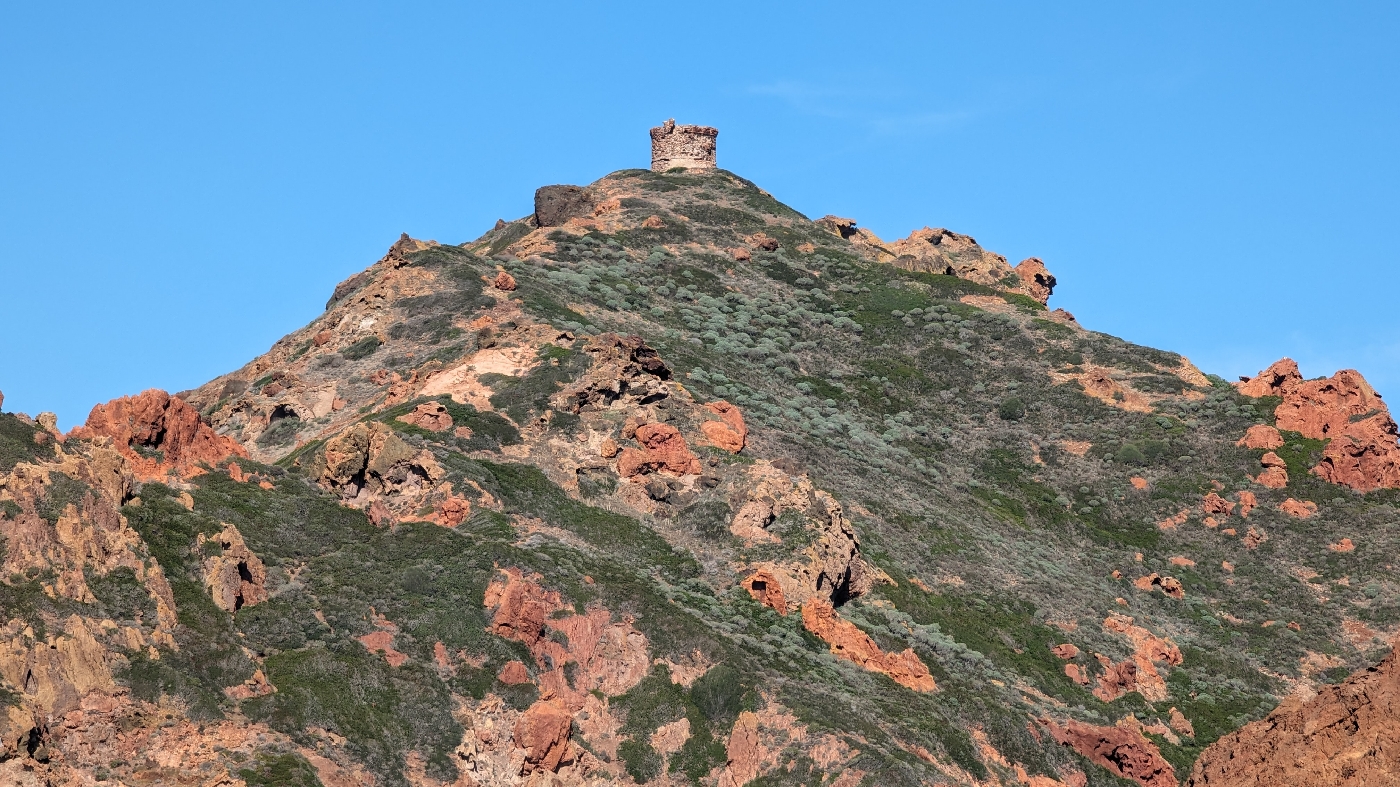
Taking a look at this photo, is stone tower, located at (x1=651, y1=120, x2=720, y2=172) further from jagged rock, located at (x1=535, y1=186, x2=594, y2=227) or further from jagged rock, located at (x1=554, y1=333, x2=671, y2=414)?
jagged rock, located at (x1=554, y1=333, x2=671, y2=414)

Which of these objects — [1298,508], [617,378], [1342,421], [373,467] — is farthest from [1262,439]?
[373,467]

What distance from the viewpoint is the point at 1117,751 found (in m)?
52.3

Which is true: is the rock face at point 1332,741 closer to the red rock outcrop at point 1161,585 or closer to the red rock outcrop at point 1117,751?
the red rock outcrop at point 1117,751

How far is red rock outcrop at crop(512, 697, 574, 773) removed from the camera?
1698 inches

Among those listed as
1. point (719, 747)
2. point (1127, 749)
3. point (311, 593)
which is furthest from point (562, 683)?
point (1127, 749)

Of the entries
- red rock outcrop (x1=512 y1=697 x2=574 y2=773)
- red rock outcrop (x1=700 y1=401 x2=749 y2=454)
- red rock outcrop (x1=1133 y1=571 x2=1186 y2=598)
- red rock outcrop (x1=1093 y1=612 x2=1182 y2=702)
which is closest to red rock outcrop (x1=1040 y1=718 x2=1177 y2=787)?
red rock outcrop (x1=1093 y1=612 x2=1182 y2=702)

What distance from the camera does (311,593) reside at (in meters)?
46.9

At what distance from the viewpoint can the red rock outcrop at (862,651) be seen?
52.7 meters

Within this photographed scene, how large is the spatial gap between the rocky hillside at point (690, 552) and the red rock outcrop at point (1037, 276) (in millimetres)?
9284

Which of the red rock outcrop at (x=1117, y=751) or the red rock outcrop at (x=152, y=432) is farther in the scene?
the red rock outcrop at (x=1117, y=751)

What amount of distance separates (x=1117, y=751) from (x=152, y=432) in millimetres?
34026

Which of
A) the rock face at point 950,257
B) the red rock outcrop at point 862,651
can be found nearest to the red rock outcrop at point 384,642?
the red rock outcrop at point 862,651

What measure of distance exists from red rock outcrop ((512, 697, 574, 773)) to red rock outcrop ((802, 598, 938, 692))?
1216 centimetres

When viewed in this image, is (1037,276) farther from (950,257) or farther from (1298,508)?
(1298,508)
